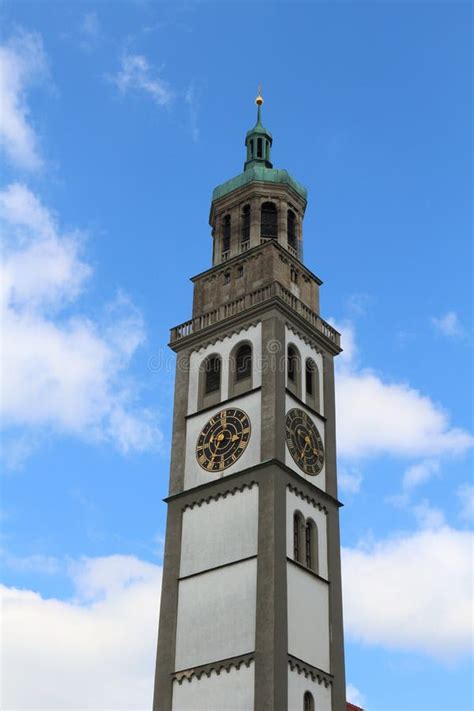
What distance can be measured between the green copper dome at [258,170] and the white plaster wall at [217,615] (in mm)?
24831

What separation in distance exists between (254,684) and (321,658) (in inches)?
174

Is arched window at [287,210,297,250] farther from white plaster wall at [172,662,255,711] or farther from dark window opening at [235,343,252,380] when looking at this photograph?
white plaster wall at [172,662,255,711]

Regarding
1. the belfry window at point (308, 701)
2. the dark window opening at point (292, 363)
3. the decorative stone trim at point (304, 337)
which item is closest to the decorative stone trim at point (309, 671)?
the belfry window at point (308, 701)

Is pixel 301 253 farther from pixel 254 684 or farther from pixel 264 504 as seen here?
pixel 254 684

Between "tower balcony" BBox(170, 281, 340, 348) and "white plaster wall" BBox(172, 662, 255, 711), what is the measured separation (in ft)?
62.1

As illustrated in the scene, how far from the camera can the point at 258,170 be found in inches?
2547

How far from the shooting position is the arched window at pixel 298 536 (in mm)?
49844

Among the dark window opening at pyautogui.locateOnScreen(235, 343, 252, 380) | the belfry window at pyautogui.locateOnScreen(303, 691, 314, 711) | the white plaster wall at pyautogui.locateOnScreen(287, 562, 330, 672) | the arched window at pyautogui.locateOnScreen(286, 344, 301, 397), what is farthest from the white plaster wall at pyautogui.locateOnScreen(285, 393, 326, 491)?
the belfry window at pyautogui.locateOnScreen(303, 691, 314, 711)

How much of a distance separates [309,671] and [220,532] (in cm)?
746

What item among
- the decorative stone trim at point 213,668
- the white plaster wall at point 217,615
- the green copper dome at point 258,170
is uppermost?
the green copper dome at point 258,170

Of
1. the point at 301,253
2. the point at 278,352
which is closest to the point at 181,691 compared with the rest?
the point at 278,352

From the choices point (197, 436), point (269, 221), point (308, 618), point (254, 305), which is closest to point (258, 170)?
point (269, 221)

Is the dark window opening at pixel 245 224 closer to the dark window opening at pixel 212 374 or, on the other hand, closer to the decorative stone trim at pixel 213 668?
the dark window opening at pixel 212 374

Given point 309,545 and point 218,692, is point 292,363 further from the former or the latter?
point 218,692
